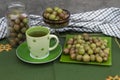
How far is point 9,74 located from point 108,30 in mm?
350

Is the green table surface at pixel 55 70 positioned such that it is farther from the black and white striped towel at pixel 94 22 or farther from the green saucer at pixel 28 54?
the black and white striped towel at pixel 94 22

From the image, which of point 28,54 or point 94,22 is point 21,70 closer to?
point 28,54

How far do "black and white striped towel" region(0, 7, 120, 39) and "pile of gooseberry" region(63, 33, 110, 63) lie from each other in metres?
0.09

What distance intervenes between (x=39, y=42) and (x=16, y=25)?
0.12 metres

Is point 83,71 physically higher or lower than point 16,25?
lower

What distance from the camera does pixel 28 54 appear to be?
81 centimetres

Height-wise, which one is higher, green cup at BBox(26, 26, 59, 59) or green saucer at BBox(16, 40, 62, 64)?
green cup at BBox(26, 26, 59, 59)

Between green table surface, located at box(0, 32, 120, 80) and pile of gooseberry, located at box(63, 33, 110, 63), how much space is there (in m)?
0.02

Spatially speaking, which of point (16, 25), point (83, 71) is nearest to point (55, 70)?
point (83, 71)

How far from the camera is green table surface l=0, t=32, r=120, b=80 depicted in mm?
739

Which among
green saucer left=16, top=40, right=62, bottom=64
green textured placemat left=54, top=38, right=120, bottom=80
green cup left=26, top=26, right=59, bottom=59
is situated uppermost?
green cup left=26, top=26, right=59, bottom=59

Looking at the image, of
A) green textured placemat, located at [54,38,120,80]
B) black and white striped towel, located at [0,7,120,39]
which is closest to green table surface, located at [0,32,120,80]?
green textured placemat, located at [54,38,120,80]

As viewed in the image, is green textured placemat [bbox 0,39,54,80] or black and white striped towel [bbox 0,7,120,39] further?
black and white striped towel [bbox 0,7,120,39]

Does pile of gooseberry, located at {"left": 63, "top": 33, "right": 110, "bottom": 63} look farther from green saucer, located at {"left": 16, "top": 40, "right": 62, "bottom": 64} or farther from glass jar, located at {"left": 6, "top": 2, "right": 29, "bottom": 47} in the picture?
glass jar, located at {"left": 6, "top": 2, "right": 29, "bottom": 47}
